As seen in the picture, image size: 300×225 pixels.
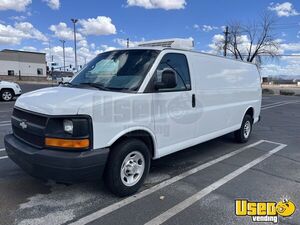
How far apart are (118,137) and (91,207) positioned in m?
0.96

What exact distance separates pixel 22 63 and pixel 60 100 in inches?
3229

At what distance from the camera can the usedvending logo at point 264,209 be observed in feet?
11.8

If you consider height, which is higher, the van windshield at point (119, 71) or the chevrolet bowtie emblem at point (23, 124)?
the van windshield at point (119, 71)

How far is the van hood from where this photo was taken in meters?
3.31

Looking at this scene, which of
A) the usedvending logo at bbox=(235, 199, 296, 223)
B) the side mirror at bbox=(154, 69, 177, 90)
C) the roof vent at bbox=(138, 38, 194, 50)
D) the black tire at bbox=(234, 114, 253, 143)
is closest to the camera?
the usedvending logo at bbox=(235, 199, 296, 223)

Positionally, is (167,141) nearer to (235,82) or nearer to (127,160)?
(127,160)

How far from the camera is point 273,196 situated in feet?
13.5

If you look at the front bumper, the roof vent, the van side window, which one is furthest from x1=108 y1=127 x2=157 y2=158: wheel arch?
the roof vent

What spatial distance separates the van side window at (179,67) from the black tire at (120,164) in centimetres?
111

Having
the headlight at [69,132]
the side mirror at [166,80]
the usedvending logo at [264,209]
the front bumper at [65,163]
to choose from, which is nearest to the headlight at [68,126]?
the headlight at [69,132]

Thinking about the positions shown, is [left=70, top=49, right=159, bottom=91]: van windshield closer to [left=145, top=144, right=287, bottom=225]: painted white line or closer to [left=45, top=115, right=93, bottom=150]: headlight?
[left=45, top=115, right=93, bottom=150]: headlight

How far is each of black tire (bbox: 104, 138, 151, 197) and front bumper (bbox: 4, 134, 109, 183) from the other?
16cm

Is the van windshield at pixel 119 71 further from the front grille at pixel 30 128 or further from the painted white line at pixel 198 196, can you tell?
the painted white line at pixel 198 196

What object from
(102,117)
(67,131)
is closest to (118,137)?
(102,117)
